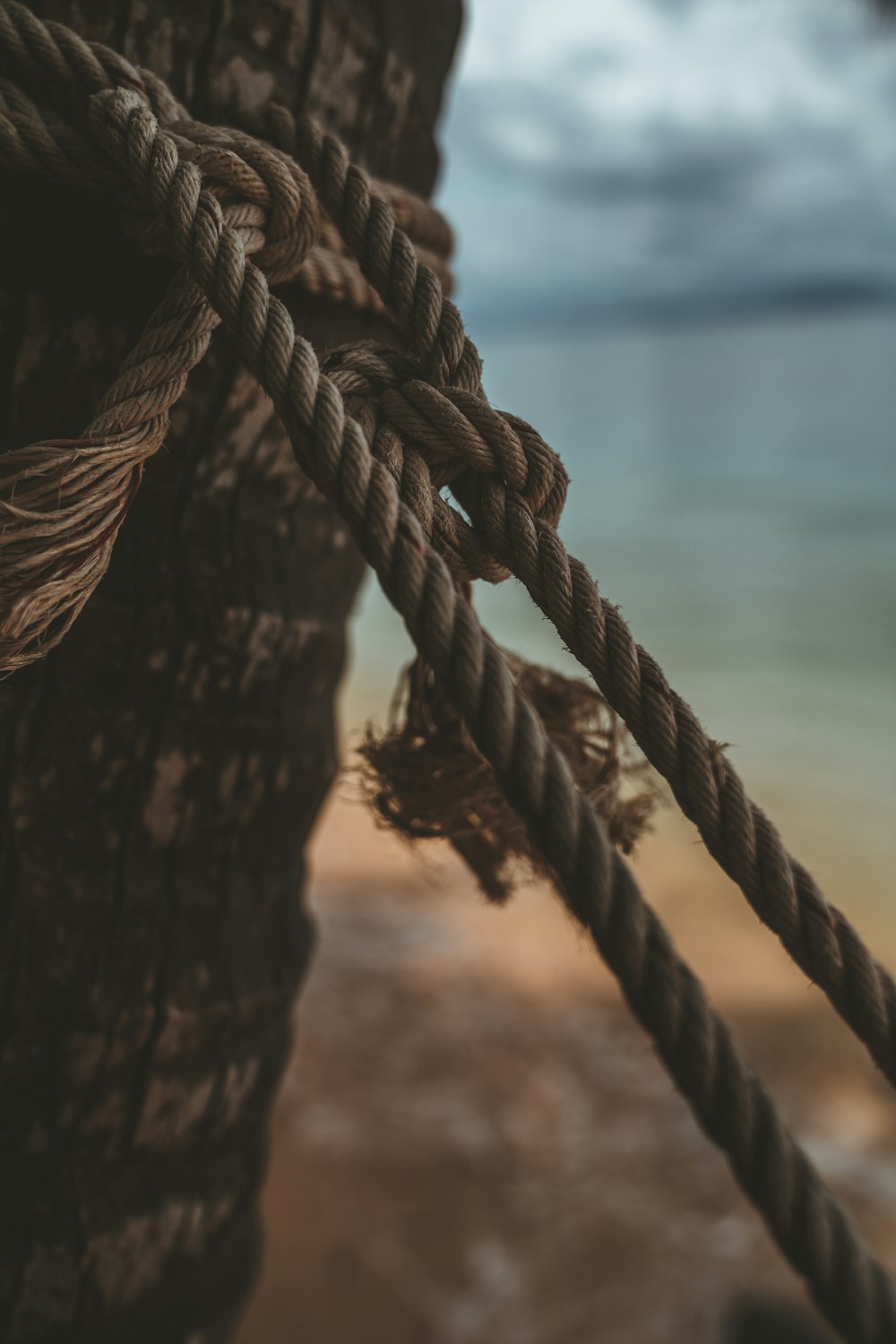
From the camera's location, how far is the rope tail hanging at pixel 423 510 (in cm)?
47

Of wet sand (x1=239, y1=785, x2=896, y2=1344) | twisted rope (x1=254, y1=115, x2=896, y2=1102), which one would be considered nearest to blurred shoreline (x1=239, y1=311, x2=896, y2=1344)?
wet sand (x1=239, y1=785, x2=896, y2=1344)

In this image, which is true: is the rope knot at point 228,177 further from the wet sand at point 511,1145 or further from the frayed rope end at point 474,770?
the wet sand at point 511,1145

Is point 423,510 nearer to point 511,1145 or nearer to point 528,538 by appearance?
point 528,538

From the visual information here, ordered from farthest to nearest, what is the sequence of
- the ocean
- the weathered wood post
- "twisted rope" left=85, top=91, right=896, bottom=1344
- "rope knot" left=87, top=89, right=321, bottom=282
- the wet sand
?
1. the ocean
2. the wet sand
3. the weathered wood post
4. "rope knot" left=87, top=89, right=321, bottom=282
5. "twisted rope" left=85, top=91, right=896, bottom=1344

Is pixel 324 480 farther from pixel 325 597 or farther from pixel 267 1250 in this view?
pixel 267 1250

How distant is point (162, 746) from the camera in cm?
83

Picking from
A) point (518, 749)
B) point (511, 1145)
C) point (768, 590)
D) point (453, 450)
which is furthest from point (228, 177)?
point (768, 590)

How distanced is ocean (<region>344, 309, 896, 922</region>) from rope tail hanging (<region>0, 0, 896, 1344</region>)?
269 mm

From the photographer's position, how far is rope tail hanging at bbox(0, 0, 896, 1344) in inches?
18.5

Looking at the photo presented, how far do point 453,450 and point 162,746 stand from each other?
39 cm

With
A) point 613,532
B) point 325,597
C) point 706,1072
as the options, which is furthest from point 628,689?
point 613,532

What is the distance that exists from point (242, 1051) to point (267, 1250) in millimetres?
1230

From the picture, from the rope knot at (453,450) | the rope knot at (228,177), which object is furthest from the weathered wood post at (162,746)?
the rope knot at (453,450)

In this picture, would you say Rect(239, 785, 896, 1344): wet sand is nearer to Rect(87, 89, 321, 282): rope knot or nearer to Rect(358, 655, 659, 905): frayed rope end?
Rect(358, 655, 659, 905): frayed rope end
